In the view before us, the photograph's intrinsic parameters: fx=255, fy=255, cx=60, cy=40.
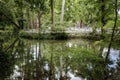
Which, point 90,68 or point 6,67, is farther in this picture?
point 6,67

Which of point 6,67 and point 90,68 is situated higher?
point 90,68

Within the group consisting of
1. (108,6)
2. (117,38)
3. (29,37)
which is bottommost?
(29,37)

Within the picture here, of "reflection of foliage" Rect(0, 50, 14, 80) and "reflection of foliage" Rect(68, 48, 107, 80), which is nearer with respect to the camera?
"reflection of foliage" Rect(68, 48, 107, 80)

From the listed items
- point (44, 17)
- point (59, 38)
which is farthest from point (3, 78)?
point (44, 17)

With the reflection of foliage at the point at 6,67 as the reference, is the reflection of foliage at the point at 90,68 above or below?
above

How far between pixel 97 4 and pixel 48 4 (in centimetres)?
2697

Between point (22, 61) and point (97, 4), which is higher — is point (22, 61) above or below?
below

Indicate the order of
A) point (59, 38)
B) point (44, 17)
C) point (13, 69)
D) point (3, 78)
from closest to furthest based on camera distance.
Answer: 1. point (3, 78)
2. point (13, 69)
3. point (59, 38)
4. point (44, 17)

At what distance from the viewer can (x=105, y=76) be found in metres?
9.94

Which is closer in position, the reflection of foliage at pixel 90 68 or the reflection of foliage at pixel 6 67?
the reflection of foliage at pixel 90 68

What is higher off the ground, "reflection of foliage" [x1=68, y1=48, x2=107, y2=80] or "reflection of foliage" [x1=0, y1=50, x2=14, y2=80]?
"reflection of foliage" [x1=68, y1=48, x2=107, y2=80]

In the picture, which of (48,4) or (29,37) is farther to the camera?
(48,4)

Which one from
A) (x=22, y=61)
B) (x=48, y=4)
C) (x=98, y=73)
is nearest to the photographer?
(x=98, y=73)

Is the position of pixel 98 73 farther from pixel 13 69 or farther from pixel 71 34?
pixel 71 34
